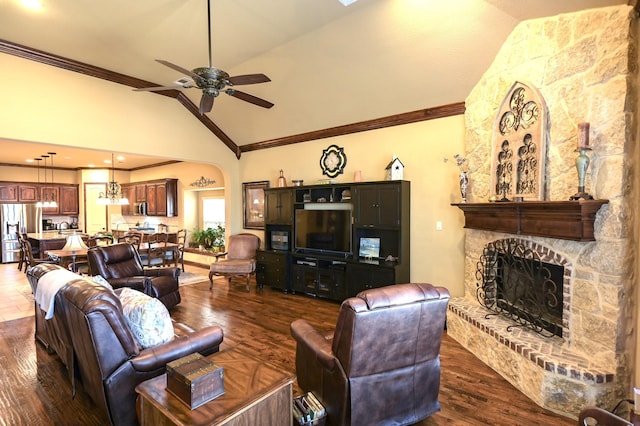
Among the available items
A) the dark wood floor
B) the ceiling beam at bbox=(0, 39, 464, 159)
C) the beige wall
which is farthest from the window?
the beige wall

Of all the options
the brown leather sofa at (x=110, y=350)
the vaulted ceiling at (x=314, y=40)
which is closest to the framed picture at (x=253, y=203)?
the vaulted ceiling at (x=314, y=40)

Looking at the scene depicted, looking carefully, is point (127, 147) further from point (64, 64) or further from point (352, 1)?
point (352, 1)

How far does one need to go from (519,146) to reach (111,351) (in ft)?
12.5

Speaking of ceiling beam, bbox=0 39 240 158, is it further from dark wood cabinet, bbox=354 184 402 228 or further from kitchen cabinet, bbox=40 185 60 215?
kitchen cabinet, bbox=40 185 60 215

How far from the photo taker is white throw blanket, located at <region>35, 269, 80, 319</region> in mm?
2477

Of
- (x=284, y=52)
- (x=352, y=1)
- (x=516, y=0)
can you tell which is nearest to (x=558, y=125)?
(x=516, y=0)

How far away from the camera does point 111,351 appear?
203cm

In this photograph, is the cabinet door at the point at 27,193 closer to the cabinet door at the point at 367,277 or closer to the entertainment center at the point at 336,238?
the entertainment center at the point at 336,238

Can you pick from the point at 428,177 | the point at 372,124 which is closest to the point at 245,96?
the point at 372,124

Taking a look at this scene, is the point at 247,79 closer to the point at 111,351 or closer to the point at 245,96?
the point at 245,96

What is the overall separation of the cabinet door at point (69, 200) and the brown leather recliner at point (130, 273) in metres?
7.49

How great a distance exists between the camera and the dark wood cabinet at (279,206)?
5.91m

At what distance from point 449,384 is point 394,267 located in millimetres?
1798

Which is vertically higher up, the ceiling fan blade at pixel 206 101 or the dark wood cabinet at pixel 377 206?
the ceiling fan blade at pixel 206 101
